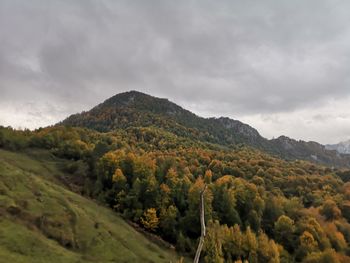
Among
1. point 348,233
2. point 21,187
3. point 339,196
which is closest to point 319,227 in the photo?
point 348,233

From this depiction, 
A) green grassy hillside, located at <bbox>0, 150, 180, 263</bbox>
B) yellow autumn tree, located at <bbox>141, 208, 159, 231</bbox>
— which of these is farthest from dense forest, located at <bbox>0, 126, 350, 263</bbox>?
green grassy hillside, located at <bbox>0, 150, 180, 263</bbox>

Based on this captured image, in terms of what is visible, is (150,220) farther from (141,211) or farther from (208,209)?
(208,209)

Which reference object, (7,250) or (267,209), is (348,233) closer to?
(267,209)

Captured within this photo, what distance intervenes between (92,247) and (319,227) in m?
79.6

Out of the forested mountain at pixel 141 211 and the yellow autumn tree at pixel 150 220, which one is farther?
the yellow autumn tree at pixel 150 220

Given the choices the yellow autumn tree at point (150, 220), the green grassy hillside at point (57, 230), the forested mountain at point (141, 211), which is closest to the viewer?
the green grassy hillside at point (57, 230)

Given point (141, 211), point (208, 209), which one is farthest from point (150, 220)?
point (208, 209)

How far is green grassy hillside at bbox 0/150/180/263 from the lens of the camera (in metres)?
58.6

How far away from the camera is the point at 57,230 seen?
68.4 meters

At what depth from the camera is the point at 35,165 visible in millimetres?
118062

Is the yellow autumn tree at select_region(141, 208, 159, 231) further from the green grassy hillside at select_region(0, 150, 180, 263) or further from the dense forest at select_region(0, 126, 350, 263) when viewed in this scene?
the green grassy hillside at select_region(0, 150, 180, 263)

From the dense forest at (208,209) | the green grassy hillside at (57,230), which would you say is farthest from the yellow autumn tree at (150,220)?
the green grassy hillside at (57,230)

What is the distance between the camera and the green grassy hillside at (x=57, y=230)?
2308 inches

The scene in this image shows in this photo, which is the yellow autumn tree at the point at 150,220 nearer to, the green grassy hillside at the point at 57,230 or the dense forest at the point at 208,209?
the dense forest at the point at 208,209
